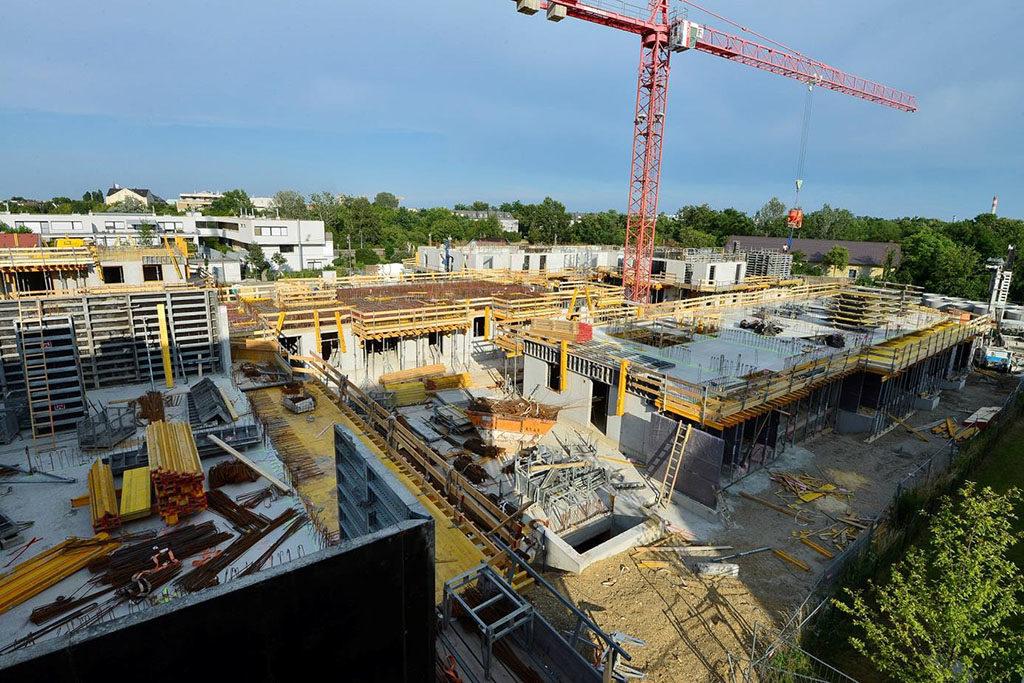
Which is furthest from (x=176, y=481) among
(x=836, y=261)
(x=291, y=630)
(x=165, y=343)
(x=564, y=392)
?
(x=836, y=261)

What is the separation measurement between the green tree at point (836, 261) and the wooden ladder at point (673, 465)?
59.2 meters

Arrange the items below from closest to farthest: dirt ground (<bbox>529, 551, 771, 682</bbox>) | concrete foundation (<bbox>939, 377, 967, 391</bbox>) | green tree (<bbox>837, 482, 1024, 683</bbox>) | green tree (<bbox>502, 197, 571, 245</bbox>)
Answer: green tree (<bbox>837, 482, 1024, 683</bbox>) < dirt ground (<bbox>529, 551, 771, 682</bbox>) < concrete foundation (<bbox>939, 377, 967, 391</bbox>) < green tree (<bbox>502, 197, 571, 245</bbox>)

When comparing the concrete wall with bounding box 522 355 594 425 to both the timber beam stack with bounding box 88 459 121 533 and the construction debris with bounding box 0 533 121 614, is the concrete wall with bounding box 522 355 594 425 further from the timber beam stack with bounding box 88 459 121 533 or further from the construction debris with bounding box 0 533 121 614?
the construction debris with bounding box 0 533 121 614

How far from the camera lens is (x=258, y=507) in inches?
430

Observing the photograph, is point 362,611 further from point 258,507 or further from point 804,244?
point 804,244

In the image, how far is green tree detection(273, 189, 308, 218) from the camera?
113188mm

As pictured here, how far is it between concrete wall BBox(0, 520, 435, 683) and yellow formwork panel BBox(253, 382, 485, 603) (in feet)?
4.66

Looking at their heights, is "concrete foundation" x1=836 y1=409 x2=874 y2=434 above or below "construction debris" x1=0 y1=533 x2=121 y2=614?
below

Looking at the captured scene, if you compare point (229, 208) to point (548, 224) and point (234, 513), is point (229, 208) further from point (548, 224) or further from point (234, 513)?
point (234, 513)

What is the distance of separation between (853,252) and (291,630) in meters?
86.3

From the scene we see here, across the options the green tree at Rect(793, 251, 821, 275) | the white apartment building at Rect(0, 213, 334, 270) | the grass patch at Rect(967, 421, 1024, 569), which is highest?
the white apartment building at Rect(0, 213, 334, 270)

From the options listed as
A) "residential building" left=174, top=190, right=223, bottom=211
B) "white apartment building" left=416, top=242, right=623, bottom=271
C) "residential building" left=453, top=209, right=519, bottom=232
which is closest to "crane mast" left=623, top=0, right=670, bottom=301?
"white apartment building" left=416, top=242, right=623, bottom=271

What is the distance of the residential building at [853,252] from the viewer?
66812 mm

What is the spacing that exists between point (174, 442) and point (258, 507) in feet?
8.71
